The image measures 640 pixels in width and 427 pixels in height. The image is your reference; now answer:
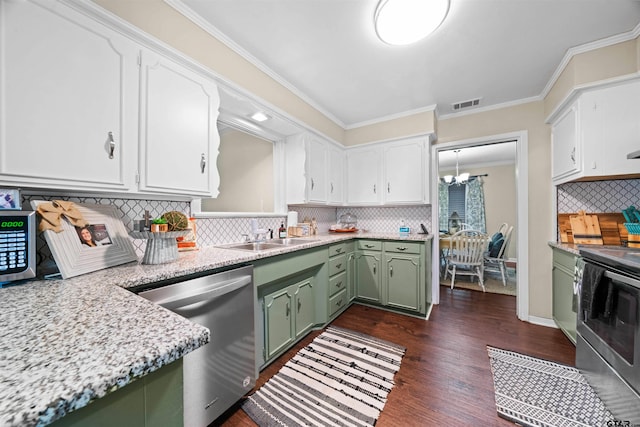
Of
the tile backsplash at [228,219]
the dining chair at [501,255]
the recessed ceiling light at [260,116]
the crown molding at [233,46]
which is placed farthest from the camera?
the dining chair at [501,255]

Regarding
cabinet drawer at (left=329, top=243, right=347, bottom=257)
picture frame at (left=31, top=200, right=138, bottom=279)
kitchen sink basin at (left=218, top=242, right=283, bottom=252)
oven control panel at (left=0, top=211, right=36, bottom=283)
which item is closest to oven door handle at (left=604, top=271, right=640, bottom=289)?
cabinet drawer at (left=329, top=243, right=347, bottom=257)

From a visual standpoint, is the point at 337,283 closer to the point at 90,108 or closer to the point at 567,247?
the point at 567,247

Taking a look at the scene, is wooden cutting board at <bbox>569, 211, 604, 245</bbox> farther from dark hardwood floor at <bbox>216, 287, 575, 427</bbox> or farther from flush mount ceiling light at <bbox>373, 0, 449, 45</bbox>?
flush mount ceiling light at <bbox>373, 0, 449, 45</bbox>

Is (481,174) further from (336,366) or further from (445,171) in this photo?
(336,366)

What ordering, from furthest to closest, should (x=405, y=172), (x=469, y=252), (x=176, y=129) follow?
(x=469, y=252) < (x=405, y=172) < (x=176, y=129)

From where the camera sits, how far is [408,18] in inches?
60.4

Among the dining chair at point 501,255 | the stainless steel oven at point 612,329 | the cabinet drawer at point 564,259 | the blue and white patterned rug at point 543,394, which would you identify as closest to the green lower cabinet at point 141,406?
the blue and white patterned rug at point 543,394

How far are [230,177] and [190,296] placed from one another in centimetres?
138

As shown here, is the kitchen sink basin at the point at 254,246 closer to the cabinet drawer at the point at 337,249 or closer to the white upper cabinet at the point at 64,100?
the cabinet drawer at the point at 337,249

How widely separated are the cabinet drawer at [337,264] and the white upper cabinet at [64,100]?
5.97 ft

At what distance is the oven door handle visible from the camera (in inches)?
48.7

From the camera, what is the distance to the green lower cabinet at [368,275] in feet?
9.47

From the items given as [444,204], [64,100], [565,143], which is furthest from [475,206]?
[64,100]

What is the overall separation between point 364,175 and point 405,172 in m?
0.56
